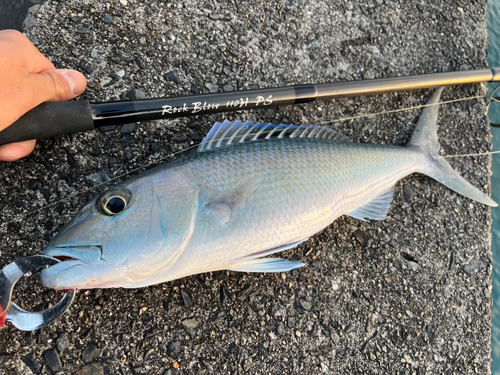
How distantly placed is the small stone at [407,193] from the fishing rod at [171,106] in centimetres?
68

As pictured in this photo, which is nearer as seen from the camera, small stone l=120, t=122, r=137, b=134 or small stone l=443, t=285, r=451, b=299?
small stone l=120, t=122, r=137, b=134

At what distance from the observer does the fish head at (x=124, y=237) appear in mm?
1268

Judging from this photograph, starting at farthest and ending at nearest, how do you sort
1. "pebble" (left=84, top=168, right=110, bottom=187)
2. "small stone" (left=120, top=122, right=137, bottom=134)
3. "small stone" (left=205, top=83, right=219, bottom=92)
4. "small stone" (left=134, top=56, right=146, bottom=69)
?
"small stone" (left=205, top=83, right=219, bottom=92)
"small stone" (left=134, top=56, right=146, bottom=69)
"small stone" (left=120, top=122, right=137, bottom=134)
"pebble" (left=84, top=168, right=110, bottom=187)

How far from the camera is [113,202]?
1.38m

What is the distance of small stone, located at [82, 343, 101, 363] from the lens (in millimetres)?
1576

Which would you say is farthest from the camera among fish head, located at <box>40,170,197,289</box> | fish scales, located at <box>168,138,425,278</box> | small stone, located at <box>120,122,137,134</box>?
small stone, located at <box>120,122,137,134</box>

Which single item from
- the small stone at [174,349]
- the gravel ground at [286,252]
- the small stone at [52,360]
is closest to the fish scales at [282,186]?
the gravel ground at [286,252]

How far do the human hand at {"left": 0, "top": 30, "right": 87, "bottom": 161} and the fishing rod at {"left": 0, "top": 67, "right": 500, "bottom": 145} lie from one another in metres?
0.06

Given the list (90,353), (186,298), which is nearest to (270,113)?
(186,298)

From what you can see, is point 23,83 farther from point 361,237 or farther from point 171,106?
point 361,237

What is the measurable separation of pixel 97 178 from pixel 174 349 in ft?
3.16

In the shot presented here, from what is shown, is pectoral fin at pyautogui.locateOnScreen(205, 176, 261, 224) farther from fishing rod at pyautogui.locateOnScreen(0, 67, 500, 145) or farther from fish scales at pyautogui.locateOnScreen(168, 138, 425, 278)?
fishing rod at pyautogui.locateOnScreen(0, 67, 500, 145)

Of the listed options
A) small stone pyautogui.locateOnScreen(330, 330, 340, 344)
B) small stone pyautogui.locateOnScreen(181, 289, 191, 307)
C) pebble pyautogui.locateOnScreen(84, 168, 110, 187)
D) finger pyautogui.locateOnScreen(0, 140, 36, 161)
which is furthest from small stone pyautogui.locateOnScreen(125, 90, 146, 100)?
small stone pyautogui.locateOnScreen(330, 330, 340, 344)

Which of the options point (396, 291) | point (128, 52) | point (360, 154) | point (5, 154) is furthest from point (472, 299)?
point (5, 154)
